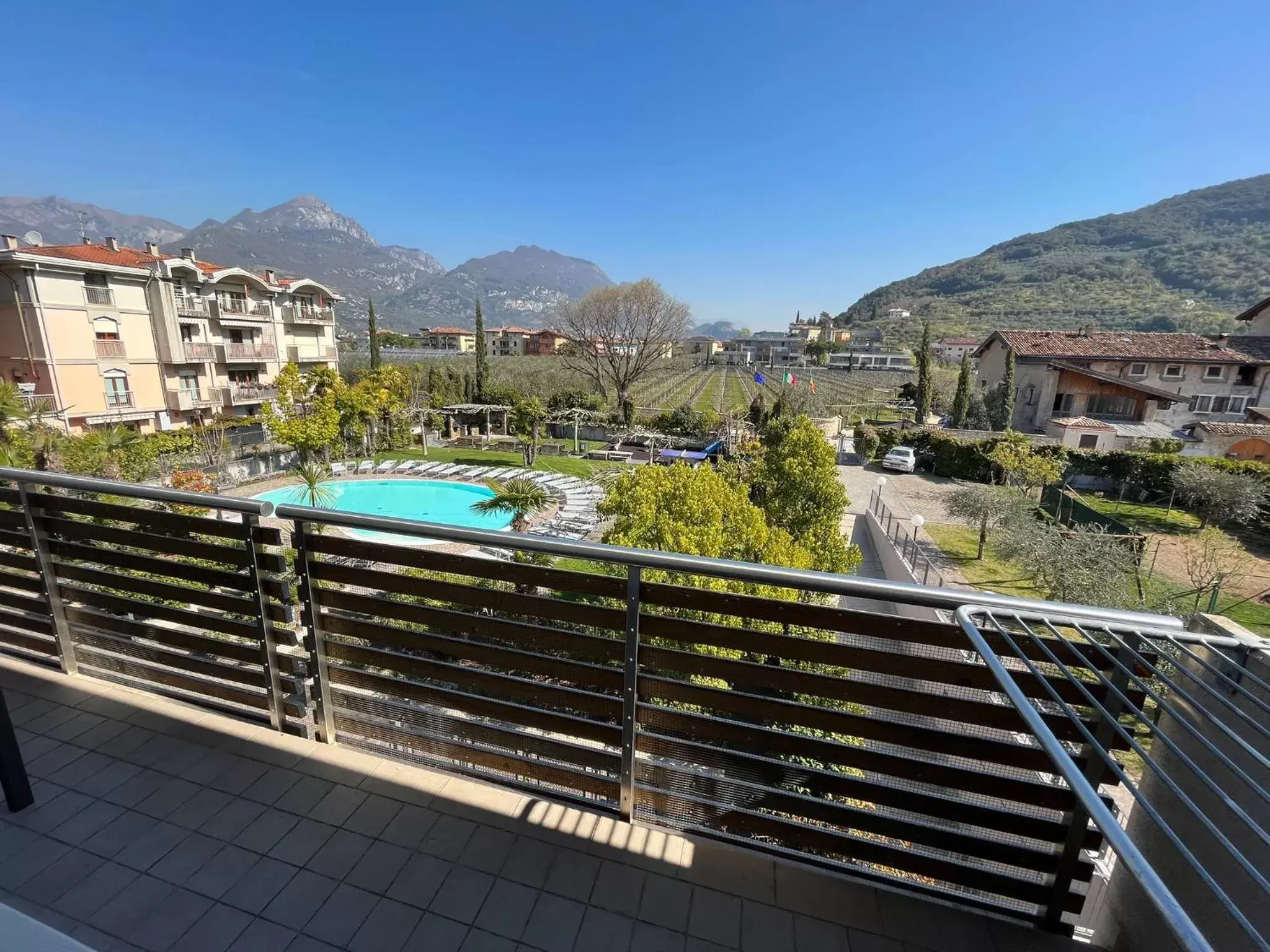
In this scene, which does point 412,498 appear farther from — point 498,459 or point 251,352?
point 251,352

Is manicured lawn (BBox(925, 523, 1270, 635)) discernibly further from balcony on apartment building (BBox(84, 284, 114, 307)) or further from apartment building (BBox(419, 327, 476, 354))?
apartment building (BBox(419, 327, 476, 354))

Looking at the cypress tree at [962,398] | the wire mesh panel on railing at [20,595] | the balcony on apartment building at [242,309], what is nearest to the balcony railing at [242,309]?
the balcony on apartment building at [242,309]

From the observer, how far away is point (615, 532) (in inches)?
285

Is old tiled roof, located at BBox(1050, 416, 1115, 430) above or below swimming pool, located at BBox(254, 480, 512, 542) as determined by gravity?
above

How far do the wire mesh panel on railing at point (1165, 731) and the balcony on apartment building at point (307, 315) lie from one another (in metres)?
31.9

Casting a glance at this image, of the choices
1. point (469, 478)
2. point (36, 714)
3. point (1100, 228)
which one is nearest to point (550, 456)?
point (469, 478)

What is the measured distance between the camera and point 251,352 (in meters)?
24.4

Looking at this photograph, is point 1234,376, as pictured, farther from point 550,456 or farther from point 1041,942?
point 1041,942

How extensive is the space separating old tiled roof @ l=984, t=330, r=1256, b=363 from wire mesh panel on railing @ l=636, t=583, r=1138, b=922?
33.3 metres

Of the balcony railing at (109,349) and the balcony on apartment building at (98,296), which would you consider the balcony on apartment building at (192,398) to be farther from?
the balcony on apartment building at (98,296)

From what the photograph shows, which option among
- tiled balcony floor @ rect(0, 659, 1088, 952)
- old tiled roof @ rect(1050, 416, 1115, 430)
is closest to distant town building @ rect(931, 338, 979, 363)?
old tiled roof @ rect(1050, 416, 1115, 430)

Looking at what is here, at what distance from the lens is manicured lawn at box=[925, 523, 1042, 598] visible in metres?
11.0

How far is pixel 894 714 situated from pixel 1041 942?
2.25 ft

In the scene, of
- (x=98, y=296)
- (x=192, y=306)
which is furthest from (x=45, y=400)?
(x=192, y=306)
